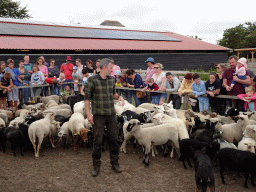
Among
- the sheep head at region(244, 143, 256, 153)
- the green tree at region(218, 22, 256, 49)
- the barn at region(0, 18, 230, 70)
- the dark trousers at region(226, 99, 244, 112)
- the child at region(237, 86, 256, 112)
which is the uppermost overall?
the green tree at region(218, 22, 256, 49)

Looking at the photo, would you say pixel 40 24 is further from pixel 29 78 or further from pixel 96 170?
pixel 96 170

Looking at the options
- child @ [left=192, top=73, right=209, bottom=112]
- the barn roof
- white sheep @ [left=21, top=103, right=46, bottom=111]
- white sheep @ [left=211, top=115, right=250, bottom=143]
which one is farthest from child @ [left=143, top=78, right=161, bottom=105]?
the barn roof

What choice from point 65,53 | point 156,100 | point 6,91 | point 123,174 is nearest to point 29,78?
point 6,91

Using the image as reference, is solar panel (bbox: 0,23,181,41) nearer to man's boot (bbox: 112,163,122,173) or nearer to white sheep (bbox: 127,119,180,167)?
white sheep (bbox: 127,119,180,167)

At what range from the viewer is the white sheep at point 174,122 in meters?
5.70

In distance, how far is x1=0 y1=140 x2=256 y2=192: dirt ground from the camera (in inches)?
177

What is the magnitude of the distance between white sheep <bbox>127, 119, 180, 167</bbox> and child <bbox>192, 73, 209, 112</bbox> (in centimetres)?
201

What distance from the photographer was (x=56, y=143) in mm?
7047

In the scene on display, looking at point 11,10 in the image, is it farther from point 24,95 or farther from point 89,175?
point 89,175

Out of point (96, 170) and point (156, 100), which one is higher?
point (156, 100)

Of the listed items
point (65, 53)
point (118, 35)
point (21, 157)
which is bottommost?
point (21, 157)

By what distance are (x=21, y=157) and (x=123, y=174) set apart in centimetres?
271

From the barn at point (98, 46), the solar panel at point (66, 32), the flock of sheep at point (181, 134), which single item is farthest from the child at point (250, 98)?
the solar panel at point (66, 32)

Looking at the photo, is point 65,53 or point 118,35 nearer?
point 65,53
